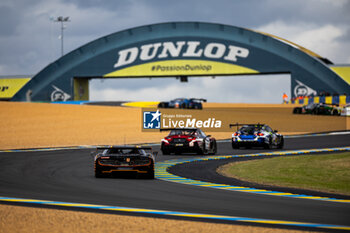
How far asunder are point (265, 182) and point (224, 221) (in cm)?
731

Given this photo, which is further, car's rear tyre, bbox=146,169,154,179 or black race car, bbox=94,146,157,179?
car's rear tyre, bbox=146,169,154,179

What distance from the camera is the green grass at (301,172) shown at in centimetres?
A: 1761

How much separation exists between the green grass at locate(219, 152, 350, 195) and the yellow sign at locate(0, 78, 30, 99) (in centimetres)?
6938

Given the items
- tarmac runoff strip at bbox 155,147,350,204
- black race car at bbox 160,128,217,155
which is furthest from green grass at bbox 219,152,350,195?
black race car at bbox 160,128,217,155

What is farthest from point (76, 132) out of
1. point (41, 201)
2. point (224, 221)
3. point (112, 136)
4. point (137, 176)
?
point (224, 221)

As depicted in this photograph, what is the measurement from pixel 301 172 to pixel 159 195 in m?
7.69

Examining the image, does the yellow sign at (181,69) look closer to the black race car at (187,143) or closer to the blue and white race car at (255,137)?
the blue and white race car at (255,137)

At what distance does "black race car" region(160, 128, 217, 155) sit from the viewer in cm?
2828

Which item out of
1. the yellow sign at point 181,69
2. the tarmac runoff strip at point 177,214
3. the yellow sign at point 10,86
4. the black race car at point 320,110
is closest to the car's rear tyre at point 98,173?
the tarmac runoff strip at point 177,214

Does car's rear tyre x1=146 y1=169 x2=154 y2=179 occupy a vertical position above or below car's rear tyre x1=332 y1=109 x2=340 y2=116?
below

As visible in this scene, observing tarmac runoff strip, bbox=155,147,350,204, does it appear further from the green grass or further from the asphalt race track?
the green grass

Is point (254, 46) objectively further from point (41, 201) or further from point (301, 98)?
point (41, 201)

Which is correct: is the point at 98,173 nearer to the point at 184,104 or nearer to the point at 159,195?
the point at 159,195

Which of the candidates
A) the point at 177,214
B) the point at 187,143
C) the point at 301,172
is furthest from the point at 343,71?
the point at 177,214
